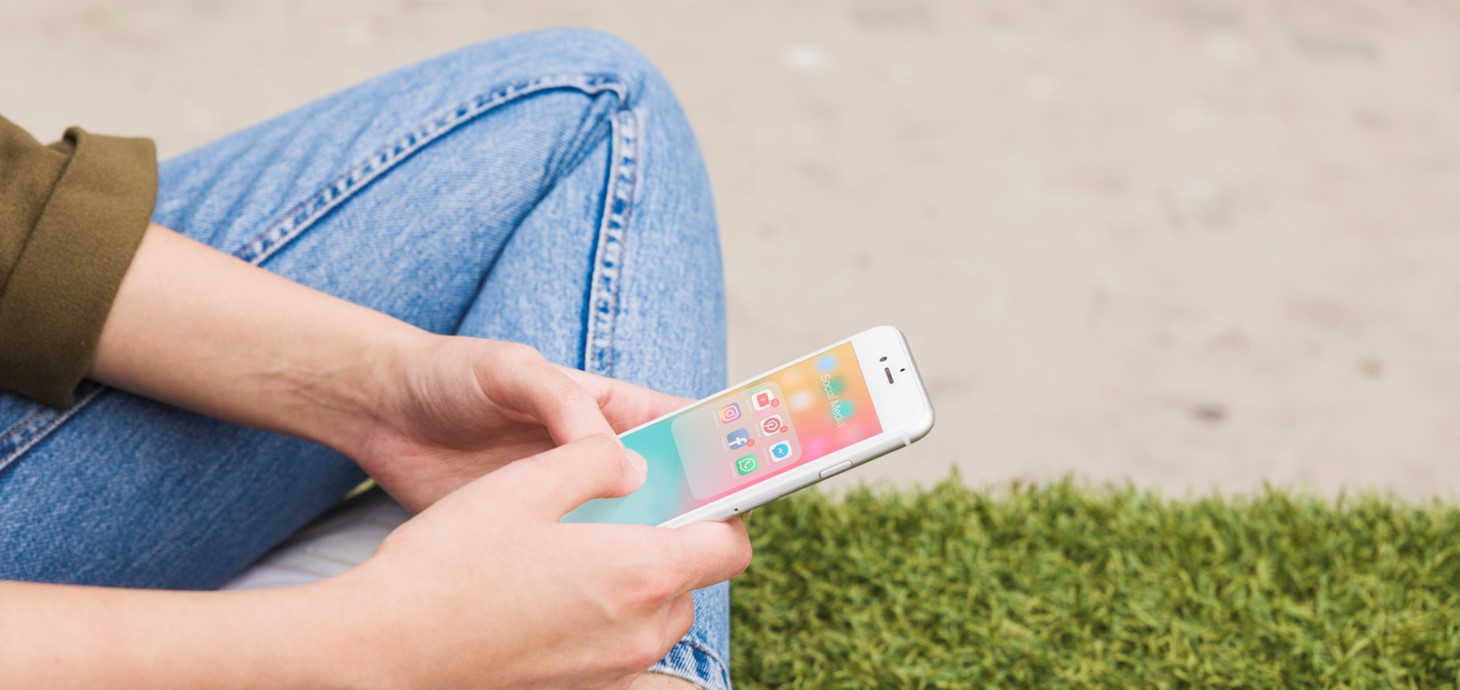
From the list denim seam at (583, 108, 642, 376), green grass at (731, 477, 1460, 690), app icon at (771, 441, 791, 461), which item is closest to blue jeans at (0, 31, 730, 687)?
denim seam at (583, 108, 642, 376)

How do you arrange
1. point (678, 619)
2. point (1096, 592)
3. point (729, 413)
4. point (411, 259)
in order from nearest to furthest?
1. point (678, 619)
2. point (729, 413)
3. point (411, 259)
4. point (1096, 592)

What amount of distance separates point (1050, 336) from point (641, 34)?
999mm

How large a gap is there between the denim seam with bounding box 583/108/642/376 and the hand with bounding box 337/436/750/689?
0.18 metres

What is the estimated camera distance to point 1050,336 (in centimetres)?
165

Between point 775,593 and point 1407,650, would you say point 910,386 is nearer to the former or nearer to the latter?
point 775,593

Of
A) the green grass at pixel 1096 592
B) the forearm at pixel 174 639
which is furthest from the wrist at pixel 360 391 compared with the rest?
the green grass at pixel 1096 592

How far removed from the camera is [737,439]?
2.38ft

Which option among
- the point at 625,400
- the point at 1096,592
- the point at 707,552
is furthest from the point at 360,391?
the point at 1096,592

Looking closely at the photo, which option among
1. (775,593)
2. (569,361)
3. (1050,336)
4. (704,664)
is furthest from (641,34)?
(704,664)

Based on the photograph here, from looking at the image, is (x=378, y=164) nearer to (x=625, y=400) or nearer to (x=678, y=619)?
(x=625, y=400)

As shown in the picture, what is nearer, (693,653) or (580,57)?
(693,653)

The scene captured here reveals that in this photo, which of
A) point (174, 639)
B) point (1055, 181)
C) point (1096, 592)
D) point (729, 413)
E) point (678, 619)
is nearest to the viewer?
point (174, 639)

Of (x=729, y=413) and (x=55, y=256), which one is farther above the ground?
(x=55, y=256)

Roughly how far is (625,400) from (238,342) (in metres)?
0.27
